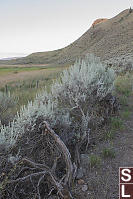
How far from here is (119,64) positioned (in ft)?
54.7

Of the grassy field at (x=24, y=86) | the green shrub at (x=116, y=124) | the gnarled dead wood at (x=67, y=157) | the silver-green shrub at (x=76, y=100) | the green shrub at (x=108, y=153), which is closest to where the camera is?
the gnarled dead wood at (x=67, y=157)

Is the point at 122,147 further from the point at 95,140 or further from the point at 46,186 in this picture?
the point at 46,186

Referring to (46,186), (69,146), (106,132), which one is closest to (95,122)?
(106,132)

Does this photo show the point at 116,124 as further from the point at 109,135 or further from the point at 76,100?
the point at 76,100

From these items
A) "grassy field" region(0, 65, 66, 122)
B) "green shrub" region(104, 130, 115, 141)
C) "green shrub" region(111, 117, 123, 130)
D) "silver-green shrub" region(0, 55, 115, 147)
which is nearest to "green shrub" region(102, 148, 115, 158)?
"silver-green shrub" region(0, 55, 115, 147)

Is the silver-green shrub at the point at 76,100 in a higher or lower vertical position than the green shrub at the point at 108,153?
higher

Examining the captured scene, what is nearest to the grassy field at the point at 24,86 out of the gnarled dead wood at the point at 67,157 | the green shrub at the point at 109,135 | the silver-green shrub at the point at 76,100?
the silver-green shrub at the point at 76,100

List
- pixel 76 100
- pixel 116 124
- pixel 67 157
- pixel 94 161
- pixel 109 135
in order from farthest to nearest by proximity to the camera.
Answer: pixel 116 124 < pixel 76 100 < pixel 109 135 < pixel 94 161 < pixel 67 157

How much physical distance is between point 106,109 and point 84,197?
3.10 meters

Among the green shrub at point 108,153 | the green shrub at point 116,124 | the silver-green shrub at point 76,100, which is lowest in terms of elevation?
the green shrub at point 108,153

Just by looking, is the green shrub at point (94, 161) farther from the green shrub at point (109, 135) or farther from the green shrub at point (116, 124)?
the green shrub at point (116, 124)

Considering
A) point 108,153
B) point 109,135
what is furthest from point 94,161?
point 109,135

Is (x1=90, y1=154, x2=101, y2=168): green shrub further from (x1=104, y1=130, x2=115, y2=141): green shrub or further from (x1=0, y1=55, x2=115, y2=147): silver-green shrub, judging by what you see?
(x1=104, y1=130, x2=115, y2=141): green shrub

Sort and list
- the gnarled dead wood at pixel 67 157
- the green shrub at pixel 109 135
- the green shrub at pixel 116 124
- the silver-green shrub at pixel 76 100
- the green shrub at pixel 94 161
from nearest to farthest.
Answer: the gnarled dead wood at pixel 67 157 → the green shrub at pixel 94 161 → the silver-green shrub at pixel 76 100 → the green shrub at pixel 109 135 → the green shrub at pixel 116 124
